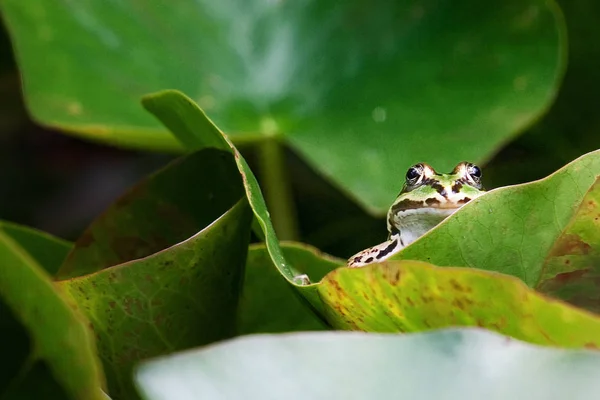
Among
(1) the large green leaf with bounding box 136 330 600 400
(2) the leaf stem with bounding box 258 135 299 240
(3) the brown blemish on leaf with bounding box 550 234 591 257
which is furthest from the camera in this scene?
Answer: (2) the leaf stem with bounding box 258 135 299 240

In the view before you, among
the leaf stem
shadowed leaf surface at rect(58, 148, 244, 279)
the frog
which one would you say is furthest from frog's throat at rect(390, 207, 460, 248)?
shadowed leaf surface at rect(58, 148, 244, 279)

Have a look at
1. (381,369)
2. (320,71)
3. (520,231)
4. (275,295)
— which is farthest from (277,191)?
(381,369)

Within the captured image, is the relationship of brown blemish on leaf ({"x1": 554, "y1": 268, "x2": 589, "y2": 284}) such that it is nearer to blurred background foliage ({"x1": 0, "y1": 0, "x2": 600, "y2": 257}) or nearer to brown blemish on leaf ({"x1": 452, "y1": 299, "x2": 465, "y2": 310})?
brown blemish on leaf ({"x1": 452, "y1": 299, "x2": 465, "y2": 310})

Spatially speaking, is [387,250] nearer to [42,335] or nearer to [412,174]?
[412,174]

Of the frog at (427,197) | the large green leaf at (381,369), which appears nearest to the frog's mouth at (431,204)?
the frog at (427,197)

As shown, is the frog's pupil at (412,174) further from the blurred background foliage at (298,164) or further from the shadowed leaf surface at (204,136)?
the shadowed leaf surface at (204,136)

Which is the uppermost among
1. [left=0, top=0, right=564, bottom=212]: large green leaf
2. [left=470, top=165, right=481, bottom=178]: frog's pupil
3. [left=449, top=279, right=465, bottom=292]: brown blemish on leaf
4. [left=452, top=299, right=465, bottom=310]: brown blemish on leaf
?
[left=0, top=0, right=564, bottom=212]: large green leaf
